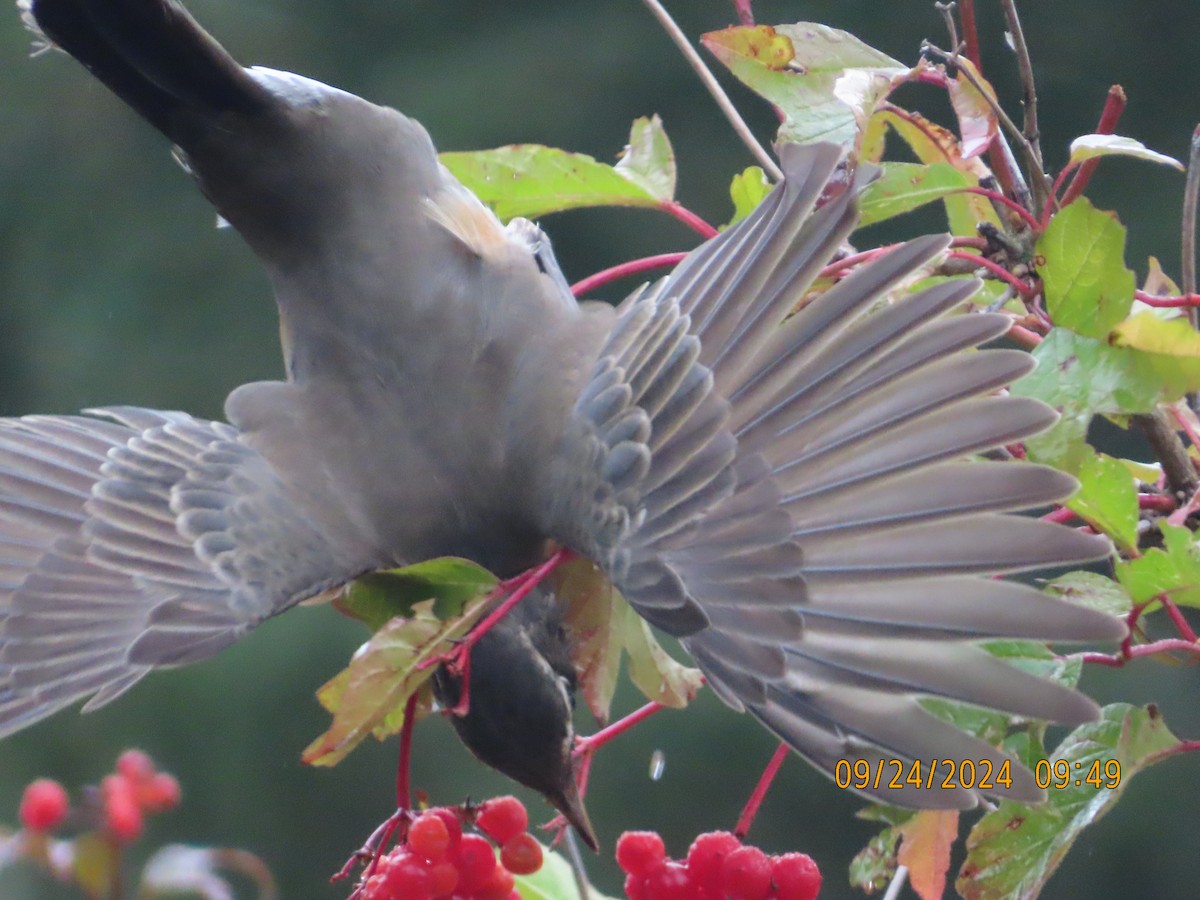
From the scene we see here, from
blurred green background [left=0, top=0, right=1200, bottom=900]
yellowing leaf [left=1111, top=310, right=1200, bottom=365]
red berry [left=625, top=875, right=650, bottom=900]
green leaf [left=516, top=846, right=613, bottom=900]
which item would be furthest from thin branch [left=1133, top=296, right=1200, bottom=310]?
blurred green background [left=0, top=0, right=1200, bottom=900]

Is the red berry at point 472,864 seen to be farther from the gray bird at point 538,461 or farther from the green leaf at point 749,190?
the green leaf at point 749,190

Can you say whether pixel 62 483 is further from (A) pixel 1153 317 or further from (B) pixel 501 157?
(A) pixel 1153 317

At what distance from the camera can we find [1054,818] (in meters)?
0.94

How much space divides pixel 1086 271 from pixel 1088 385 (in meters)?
0.08

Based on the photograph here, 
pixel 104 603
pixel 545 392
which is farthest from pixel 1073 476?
pixel 104 603

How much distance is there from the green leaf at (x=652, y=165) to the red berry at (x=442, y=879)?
57cm

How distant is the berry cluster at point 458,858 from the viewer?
0.98 metres

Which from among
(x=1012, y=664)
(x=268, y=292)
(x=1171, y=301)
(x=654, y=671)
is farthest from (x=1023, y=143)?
(x=268, y=292)

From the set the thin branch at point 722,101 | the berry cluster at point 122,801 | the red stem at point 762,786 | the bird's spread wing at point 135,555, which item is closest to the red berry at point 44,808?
the berry cluster at point 122,801

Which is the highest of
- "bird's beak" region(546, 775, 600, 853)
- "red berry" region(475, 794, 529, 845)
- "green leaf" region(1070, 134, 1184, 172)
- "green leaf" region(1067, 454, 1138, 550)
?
"green leaf" region(1070, 134, 1184, 172)

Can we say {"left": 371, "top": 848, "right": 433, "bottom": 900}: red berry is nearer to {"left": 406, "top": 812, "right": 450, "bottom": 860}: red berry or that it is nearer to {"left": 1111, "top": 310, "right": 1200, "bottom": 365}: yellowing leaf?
{"left": 406, "top": 812, "right": 450, "bottom": 860}: red berry

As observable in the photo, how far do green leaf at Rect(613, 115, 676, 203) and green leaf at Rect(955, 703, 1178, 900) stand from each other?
1.82 ft

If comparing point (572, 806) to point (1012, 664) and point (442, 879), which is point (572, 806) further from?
point (1012, 664)

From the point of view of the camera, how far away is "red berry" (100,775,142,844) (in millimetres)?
1521
